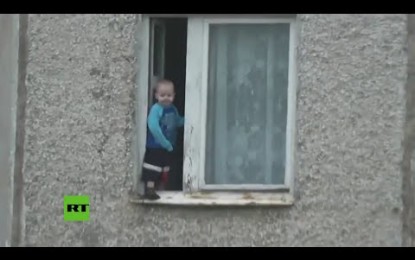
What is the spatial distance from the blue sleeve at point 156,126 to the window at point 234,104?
75mm

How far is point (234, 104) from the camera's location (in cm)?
563

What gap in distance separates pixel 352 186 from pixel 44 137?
2210 millimetres

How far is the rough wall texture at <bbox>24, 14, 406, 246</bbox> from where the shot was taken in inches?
210

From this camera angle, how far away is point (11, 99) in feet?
18.5

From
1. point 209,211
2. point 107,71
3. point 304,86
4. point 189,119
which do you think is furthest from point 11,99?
point 304,86

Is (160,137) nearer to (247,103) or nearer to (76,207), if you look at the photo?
(247,103)

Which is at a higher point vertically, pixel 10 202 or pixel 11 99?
pixel 11 99

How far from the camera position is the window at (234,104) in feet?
18.3

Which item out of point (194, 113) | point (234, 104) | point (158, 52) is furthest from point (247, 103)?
point (158, 52)

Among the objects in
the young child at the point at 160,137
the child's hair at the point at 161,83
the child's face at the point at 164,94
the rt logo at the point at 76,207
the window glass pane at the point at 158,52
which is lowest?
the rt logo at the point at 76,207

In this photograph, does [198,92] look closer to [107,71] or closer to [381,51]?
[107,71]

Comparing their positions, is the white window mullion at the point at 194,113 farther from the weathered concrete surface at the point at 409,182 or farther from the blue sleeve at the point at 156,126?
the weathered concrete surface at the point at 409,182

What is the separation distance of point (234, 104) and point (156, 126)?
23.1 inches

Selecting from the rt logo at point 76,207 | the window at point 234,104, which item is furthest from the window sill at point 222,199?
the rt logo at point 76,207
